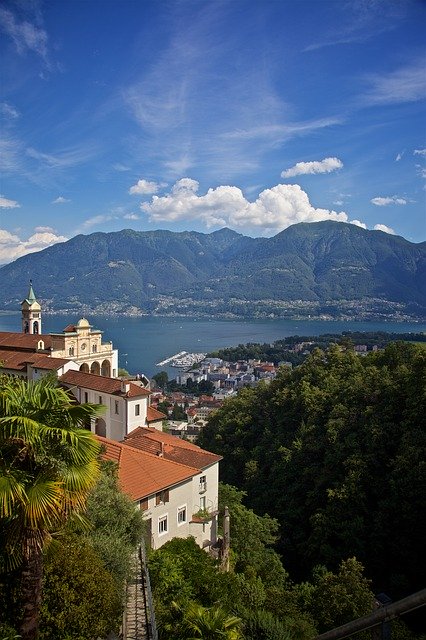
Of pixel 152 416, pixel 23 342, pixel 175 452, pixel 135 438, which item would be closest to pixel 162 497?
pixel 175 452

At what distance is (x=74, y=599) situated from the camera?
17.1 feet

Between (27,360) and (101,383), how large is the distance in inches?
231

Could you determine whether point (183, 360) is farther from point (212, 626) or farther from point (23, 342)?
point (212, 626)

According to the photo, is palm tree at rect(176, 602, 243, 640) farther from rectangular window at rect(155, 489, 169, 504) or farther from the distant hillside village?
rectangular window at rect(155, 489, 169, 504)

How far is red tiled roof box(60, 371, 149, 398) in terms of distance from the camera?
56.1 feet

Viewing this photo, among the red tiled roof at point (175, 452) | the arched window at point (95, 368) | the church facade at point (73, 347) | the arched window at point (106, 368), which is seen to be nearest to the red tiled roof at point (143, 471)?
the red tiled roof at point (175, 452)

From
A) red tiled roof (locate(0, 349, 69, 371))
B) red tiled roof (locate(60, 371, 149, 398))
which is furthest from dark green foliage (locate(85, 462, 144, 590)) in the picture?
red tiled roof (locate(0, 349, 69, 371))

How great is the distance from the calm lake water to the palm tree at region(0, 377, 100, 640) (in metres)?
84.3

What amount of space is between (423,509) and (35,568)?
15.8m

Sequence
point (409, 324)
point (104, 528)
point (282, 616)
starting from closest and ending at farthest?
1. point (104, 528)
2. point (282, 616)
3. point (409, 324)

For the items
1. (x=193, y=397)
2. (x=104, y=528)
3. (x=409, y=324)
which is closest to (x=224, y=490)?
(x=104, y=528)

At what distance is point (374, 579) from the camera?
56.2ft

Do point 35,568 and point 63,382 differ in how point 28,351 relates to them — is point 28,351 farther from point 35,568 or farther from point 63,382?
point 35,568

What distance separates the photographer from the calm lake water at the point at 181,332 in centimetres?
10931
